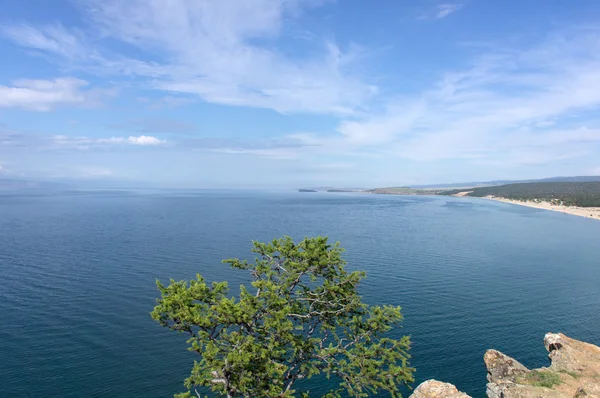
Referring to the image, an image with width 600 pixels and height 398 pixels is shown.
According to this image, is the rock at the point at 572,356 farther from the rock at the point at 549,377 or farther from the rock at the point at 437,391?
the rock at the point at 437,391

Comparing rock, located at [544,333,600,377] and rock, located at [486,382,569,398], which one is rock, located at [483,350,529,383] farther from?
rock, located at [544,333,600,377]

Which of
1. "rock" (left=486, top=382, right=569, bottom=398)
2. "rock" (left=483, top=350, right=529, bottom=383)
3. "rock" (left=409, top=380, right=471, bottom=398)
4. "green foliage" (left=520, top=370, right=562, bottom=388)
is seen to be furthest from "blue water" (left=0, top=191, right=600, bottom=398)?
"rock" (left=409, top=380, right=471, bottom=398)

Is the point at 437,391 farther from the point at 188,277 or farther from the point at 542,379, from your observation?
the point at 188,277

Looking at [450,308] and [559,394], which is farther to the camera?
[450,308]

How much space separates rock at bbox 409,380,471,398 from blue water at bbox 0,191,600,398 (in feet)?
19.9

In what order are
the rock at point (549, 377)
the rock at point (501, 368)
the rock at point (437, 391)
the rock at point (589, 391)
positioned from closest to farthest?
the rock at point (589, 391)
the rock at point (549, 377)
the rock at point (437, 391)
the rock at point (501, 368)

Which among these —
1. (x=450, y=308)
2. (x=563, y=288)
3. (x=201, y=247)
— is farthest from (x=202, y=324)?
(x=201, y=247)

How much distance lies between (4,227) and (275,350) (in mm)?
141660

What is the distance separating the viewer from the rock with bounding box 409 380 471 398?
30.7m

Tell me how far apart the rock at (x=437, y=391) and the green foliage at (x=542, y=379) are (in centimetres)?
684

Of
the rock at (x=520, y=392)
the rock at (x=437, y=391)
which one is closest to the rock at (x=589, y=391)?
the rock at (x=520, y=392)

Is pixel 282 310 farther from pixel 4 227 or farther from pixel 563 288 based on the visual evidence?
pixel 4 227

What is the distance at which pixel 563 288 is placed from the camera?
6812 centimetres

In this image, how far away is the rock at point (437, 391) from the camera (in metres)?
30.7
